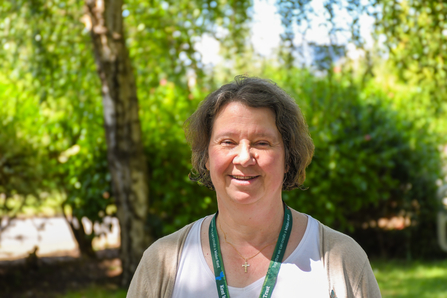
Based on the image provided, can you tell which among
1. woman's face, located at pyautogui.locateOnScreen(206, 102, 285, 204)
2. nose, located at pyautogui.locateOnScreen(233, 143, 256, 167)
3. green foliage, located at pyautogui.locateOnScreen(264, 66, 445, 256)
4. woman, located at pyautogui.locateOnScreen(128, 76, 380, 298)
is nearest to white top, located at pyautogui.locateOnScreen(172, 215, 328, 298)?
woman, located at pyautogui.locateOnScreen(128, 76, 380, 298)

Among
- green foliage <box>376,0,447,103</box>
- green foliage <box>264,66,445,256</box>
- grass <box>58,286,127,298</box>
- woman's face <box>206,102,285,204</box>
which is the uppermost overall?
green foliage <box>376,0,447,103</box>

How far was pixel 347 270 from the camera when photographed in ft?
5.83

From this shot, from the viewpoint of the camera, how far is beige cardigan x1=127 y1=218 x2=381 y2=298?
176cm

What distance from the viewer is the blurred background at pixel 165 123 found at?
192 inches

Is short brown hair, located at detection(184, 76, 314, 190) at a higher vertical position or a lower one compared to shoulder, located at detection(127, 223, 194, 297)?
higher

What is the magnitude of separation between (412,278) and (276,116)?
4907 mm

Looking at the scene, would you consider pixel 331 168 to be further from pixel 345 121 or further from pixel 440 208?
pixel 440 208

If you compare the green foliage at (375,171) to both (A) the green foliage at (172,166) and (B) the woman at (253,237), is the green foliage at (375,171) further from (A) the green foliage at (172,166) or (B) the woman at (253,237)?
(B) the woman at (253,237)

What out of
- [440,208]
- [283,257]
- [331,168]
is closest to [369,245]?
[440,208]

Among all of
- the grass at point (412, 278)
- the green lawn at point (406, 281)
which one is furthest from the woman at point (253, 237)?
the grass at point (412, 278)

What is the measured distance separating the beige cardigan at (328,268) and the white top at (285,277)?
0.03 m

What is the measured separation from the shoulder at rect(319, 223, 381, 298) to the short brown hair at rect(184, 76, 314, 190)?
0.41 meters

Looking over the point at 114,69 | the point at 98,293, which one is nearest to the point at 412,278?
the point at 98,293

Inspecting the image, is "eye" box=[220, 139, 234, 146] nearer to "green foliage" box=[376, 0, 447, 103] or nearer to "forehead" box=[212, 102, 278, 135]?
"forehead" box=[212, 102, 278, 135]
